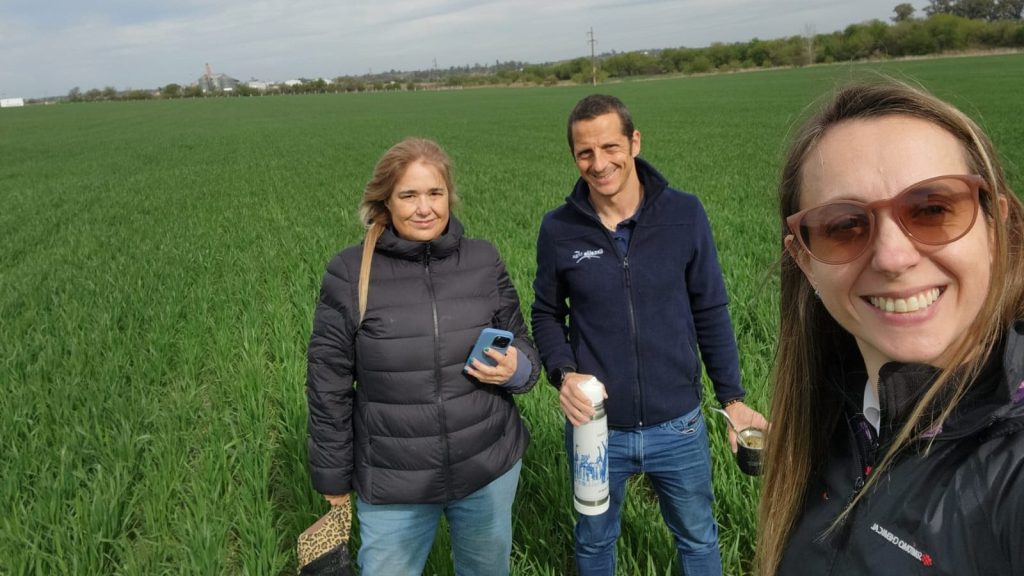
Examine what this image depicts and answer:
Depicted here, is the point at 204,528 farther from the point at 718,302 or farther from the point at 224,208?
the point at 224,208

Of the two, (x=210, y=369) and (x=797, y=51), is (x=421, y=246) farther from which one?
(x=797, y=51)

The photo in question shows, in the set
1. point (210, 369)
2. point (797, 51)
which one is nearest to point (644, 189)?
point (210, 369)

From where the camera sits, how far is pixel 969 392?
2.62 feet

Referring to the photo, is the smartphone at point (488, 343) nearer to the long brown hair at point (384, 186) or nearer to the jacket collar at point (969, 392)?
the long brown hair at point (384, 186)

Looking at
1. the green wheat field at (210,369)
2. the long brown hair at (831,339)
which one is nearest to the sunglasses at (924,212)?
the long brown hair at (831,339)

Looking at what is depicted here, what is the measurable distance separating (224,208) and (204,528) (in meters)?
10.1

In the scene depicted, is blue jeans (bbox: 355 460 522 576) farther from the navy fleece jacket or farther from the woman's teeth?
the woman's teeth

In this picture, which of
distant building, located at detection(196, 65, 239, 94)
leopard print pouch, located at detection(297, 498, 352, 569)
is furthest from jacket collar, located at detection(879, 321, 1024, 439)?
distant building, located at detection(196, 65, 239, 94)

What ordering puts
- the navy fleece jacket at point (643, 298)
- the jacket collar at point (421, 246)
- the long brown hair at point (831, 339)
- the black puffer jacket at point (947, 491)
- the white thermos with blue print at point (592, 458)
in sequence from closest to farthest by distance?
the black puffer jacket at point (947, 491), the long brown hair at point (831, 339), the white thermos with blue print at point (592, 458), the jacket collar at point (421, 246), the navy fleece jacket at point (643, 298)

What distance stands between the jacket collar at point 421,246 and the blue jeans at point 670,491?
2.75 ft

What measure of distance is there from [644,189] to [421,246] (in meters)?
0.80

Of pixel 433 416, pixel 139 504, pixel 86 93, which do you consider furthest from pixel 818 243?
pixel 86 93

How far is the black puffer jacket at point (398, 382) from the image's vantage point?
2.04 m

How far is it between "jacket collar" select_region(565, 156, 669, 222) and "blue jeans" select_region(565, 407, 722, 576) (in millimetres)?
733
